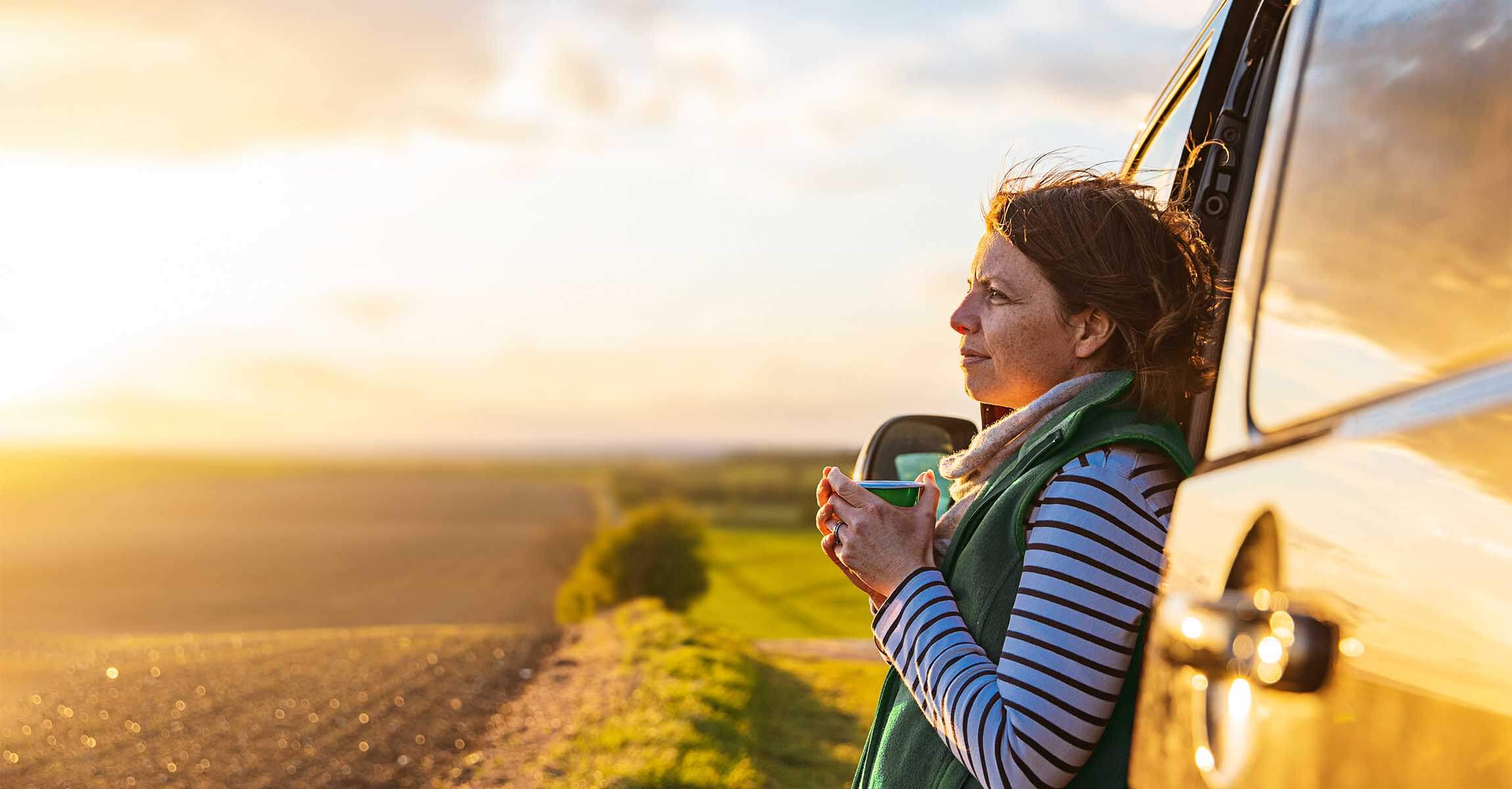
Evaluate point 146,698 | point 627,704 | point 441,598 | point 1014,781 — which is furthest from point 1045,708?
point 441,598

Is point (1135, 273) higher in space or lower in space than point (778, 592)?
higher

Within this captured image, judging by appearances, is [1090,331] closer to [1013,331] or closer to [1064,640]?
[1013,331]

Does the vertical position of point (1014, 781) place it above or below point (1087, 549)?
below

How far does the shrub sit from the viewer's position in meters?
18.7

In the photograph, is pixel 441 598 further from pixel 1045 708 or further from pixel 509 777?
pixel 1045 708

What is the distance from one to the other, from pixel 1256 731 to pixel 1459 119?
53 centimetres

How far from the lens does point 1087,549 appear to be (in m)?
1.45

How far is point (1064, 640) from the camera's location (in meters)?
1.45

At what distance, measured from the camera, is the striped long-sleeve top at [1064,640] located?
1446 mm

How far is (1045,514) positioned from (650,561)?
1749 cm

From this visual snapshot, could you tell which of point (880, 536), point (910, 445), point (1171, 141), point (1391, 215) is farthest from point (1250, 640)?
point (910, 445)

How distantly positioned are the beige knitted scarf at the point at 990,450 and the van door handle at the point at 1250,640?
1.44 ft

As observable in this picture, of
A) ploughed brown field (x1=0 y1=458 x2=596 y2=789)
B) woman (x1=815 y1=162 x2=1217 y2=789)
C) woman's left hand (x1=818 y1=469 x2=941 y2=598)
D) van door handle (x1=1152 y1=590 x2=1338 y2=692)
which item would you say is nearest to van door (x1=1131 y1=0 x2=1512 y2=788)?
van door handle (x1=1152 y1=590 x2=1338 y2=692)

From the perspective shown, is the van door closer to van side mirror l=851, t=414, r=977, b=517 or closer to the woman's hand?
the woman's hand
